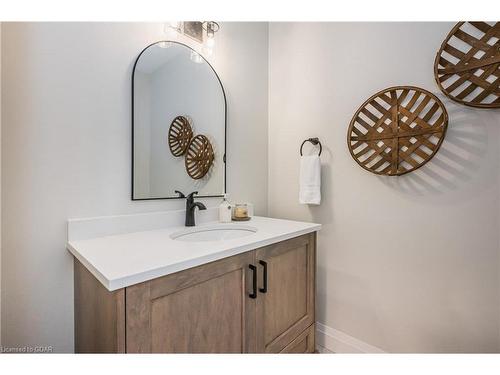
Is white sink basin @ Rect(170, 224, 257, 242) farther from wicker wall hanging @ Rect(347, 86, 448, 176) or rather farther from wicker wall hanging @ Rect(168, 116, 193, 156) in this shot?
wicker wall hanging @ Rect(347, 86, 448, 176)

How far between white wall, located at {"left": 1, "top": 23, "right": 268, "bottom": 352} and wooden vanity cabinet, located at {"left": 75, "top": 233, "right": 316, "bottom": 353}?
5.3 inches

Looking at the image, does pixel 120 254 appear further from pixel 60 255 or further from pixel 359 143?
pixel 359 143

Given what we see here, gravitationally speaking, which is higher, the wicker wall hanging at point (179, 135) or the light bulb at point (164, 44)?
the light bulb at point (164, 44)

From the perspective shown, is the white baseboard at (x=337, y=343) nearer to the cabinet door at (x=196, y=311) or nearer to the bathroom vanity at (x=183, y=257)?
the bathroom vanity at (x=183, y=257)

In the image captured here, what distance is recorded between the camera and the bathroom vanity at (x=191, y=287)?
0.70m

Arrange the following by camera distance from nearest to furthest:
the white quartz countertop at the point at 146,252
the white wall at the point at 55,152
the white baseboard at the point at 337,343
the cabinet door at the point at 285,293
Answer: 1. the white quartz countertop at the point at 146,252
2. the white wall at the point at 55,152
3. the cabinet door at the point at 285,293
4. the white baseboard at the point at 337,343

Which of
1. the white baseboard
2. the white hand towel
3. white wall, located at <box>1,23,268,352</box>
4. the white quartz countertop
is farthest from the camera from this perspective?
the white hand towel

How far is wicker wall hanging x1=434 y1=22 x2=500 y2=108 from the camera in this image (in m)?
1.00

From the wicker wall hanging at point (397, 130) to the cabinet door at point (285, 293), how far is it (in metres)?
0.55

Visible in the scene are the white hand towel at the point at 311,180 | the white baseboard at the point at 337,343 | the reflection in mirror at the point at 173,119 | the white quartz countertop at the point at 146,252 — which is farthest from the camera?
the white hand towel at the point at 311,180

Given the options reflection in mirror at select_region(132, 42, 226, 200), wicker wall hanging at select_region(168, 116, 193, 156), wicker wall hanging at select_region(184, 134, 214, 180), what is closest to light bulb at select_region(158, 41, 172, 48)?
reflection in mirror at select_region(132, 42, 226, 200)

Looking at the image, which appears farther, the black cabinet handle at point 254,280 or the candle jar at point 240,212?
the candle jar at point 240,212

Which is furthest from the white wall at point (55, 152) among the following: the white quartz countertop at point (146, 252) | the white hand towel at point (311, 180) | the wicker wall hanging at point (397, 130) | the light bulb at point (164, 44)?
the wicker wall hanging at point (397, 130)

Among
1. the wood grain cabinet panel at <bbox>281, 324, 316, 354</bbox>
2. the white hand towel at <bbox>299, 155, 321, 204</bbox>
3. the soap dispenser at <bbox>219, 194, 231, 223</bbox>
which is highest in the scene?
the white hand towel at <bbox>299, 155, 321, 204</bbox>
